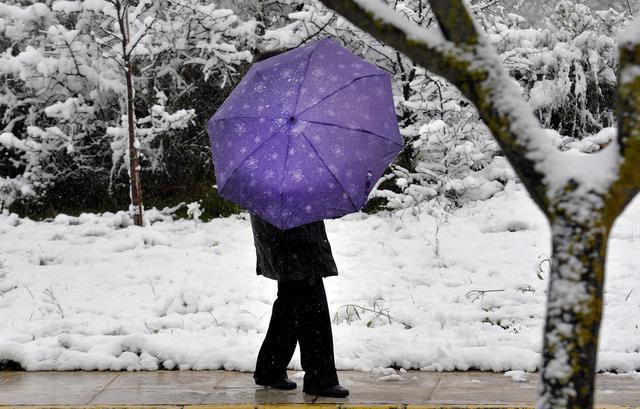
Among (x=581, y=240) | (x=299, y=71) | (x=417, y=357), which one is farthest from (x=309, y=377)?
(x=581, y=240)

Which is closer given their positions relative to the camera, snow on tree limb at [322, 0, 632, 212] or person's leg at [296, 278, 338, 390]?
snow on tree limb at [322, 0, 632, 212]

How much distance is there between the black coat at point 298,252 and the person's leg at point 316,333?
0.11 meters

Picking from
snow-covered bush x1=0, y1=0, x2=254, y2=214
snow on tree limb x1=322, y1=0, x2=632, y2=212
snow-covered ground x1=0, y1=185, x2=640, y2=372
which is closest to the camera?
snow on tree limb x1=322, y1=0, x2=632, y2=212

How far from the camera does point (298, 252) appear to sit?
456 centimetres

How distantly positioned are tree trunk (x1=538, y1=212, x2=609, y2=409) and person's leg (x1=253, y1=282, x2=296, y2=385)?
82.3 inches

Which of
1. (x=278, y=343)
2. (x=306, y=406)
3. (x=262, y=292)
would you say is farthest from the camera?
(x=262, y=292)

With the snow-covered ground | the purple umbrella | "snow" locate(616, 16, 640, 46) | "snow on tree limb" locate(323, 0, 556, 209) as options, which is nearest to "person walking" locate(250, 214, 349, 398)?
the purple umbrella

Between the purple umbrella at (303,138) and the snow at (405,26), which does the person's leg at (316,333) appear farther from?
the snow at (405,26)

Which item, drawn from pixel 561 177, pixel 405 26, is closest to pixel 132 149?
pixel 405 26

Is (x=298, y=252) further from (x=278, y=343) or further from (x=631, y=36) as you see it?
(x=631, y=36)

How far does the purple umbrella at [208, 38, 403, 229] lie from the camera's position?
4332mm

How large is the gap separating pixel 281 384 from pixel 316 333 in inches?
18.2

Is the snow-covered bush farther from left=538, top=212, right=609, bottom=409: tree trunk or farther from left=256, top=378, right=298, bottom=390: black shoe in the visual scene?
left=538, top=212, right=609, bottom=409: tree trunk

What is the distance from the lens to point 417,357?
5402 mm
